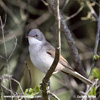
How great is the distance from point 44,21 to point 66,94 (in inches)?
85.0

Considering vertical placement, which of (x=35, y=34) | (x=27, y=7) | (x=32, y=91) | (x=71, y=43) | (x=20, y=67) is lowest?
(x=20, y=67)

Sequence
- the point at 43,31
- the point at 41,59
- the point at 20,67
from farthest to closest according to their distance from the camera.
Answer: the point at 43,31 → the point at 20,67 → the point at 41,59

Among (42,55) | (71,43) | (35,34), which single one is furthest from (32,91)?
(71,43)

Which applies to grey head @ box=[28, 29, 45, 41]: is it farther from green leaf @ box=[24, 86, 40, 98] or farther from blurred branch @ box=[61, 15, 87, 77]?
green leaf @ box=[24, 86, 40, 98]

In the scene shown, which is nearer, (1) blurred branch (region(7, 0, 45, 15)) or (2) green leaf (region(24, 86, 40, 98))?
(2) green leaf (region(24, 86, 40, 98))

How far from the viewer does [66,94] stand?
6.72 metres

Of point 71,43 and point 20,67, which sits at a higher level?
point 71,43

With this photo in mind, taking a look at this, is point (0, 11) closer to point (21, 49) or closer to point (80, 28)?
point (21, 49)

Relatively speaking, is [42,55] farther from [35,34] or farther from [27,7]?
[27,7]

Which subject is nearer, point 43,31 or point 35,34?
point 35,34

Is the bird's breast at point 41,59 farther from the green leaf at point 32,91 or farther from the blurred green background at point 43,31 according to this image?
the blurred green background at point 43,31

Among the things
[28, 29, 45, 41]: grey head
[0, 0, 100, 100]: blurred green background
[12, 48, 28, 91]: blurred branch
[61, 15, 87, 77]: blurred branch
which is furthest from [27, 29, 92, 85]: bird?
[12, 48, 28, 91]: blurred branch

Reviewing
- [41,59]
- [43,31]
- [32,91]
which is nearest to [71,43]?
[41,59]

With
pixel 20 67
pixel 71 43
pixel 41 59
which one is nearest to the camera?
pixel 41 59
